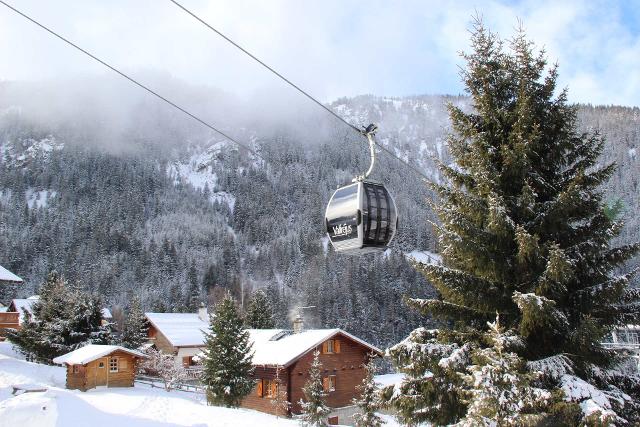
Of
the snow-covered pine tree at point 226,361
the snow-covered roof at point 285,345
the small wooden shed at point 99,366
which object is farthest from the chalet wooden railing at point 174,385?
the snow-covered pine tree at point 226,361

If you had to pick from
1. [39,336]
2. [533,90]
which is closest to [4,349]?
[39,336]

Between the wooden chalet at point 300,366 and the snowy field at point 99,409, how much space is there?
5.02 meters

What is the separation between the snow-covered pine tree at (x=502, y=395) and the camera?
305 inches

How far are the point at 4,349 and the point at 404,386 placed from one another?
4955 centimetres

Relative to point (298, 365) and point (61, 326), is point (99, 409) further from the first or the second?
point (61, 326)

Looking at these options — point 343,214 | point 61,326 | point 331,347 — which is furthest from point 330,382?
point 343,214

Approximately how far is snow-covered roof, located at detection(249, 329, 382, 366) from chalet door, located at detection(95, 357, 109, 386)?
1082 centimetres

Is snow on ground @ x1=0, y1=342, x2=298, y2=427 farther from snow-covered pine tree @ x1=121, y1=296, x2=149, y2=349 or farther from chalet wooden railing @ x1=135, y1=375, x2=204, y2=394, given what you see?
snow-covered pine tree @ x1=121, y1=296, x2=149, y2=349

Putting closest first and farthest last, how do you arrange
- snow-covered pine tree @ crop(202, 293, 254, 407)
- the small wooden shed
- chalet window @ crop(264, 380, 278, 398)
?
snow-covered pine tree @ crop(202, 293, 254, 407) < the small wooden shed < chalet window @ crop(264, 380, 278, 398)

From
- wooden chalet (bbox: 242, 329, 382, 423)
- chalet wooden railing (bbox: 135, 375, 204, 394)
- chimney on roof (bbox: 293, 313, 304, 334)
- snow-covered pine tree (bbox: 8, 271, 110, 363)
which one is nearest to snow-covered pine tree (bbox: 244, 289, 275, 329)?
chalet wooden railing (bbox: 135, 375, 204, 394)

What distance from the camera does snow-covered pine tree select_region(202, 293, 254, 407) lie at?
1172 inches

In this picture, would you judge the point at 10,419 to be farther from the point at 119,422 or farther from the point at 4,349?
the point at 4,349

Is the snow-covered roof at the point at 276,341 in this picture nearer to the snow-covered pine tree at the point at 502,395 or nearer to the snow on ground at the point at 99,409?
the snow on ground at the point at 99,409

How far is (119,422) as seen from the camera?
17938mm
